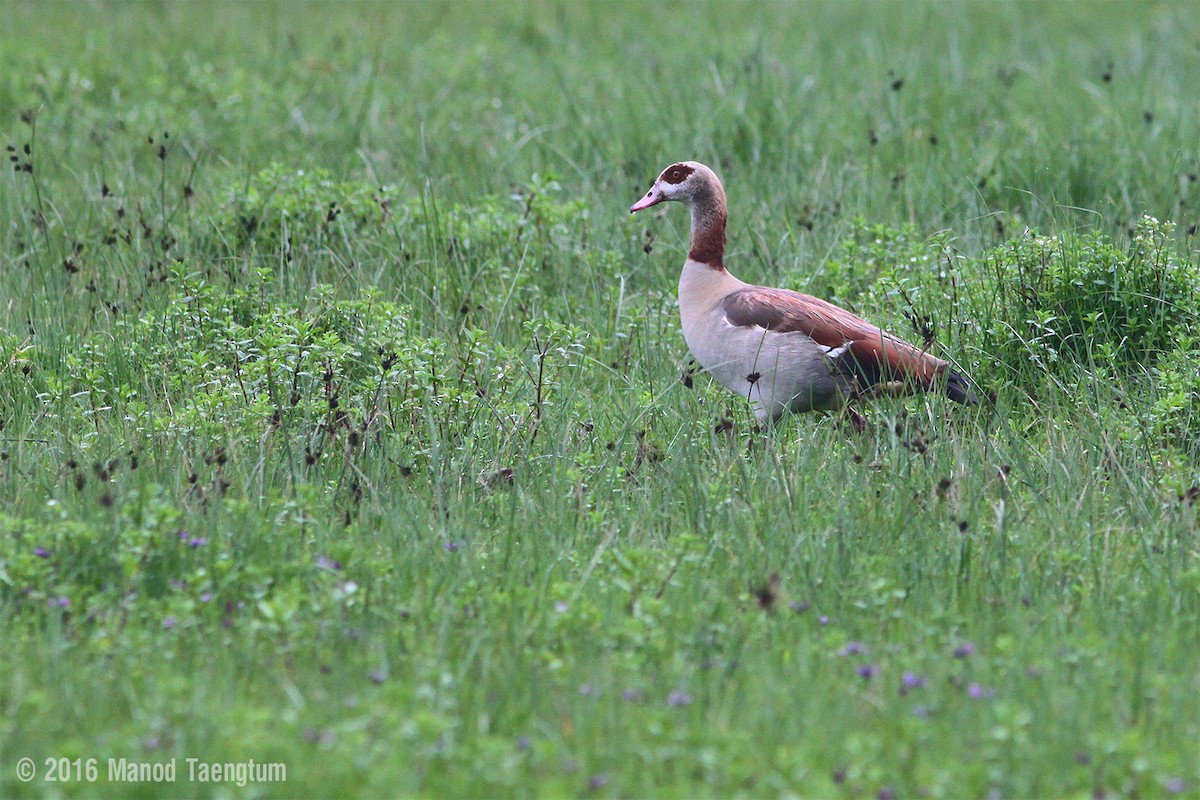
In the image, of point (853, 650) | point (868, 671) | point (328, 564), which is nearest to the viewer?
point (868, 671)

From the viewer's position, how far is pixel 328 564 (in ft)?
13.1

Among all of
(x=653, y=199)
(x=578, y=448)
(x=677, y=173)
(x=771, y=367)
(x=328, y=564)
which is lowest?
(x=578, y=448)

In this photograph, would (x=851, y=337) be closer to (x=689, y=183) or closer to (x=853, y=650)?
(x=689, y=183)

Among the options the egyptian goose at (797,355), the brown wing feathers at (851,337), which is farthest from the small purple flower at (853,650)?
the brown wing feathers at (851,337)

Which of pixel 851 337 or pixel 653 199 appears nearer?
pixel 851 337

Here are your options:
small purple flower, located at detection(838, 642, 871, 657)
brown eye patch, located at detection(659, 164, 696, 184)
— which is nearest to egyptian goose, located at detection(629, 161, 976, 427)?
brown eye patch, located at detection(659, 164, 696, 184)

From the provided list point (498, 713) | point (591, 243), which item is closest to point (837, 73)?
point (591, 243)

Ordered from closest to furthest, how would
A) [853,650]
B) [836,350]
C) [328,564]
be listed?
[853,650] < [328,564] < [836,350]

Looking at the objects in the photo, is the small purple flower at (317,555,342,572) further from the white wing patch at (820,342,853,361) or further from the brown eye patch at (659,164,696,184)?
the brown eye patch at (659,164,696,184)

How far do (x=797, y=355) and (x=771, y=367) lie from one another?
0.37 feet

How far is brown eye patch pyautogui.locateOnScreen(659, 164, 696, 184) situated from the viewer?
6234mm

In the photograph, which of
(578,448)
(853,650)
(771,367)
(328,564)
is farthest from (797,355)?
(328,564)

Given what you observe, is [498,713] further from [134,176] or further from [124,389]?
[134,176]

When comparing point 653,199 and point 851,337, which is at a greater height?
point 653,199
